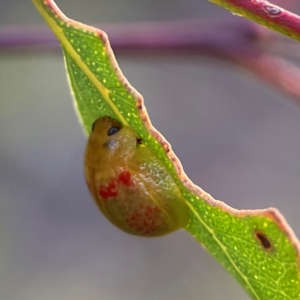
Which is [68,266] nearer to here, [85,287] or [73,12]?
[85,287]

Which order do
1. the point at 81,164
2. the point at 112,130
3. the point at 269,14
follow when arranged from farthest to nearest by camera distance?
the point at 81,164, the point at 112,130, the point at 269,14

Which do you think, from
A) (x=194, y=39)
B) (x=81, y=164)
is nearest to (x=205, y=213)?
(x=194, y=39)

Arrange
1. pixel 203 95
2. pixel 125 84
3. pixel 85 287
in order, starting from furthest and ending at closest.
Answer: pixel 203 95 → pixel 85 287 → pixel 125 84

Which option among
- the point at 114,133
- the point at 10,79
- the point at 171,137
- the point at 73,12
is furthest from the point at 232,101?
the point at 114,133

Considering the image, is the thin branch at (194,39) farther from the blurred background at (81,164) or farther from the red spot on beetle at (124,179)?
the blurred background at (81,164)

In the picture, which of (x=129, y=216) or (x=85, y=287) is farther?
(x=85, y=287)

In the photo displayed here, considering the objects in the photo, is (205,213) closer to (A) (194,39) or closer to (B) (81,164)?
(A) (194,39)

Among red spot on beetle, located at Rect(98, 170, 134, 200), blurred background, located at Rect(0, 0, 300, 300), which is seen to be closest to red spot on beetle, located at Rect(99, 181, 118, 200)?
red spot on beetle, located at Rect(98, 170, 134, 200)
